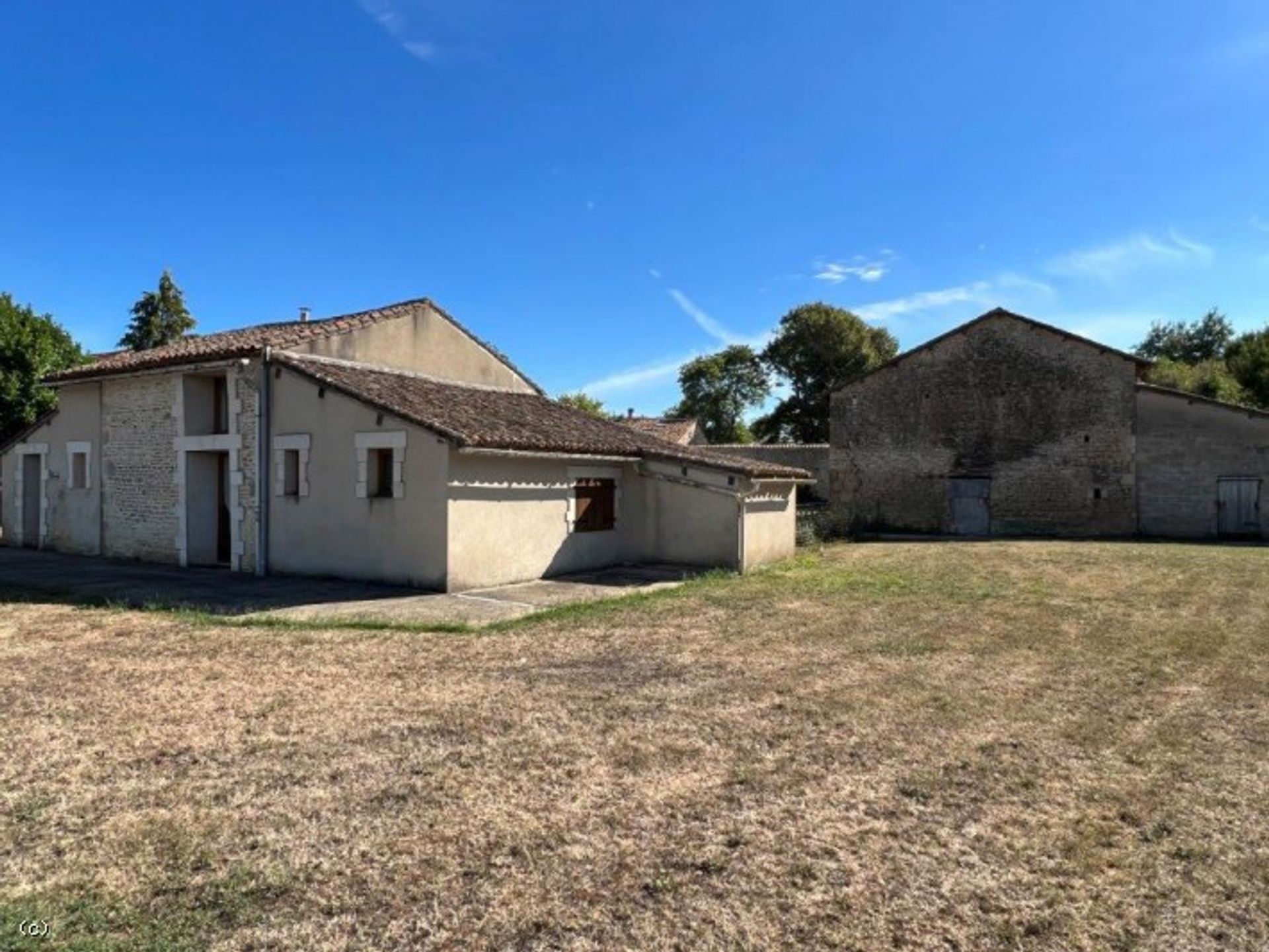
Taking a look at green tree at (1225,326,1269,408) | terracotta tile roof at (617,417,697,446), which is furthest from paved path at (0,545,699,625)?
green tree at (1225,326,1269,408)

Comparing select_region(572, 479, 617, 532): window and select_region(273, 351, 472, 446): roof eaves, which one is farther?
select_region(572, 479, 617, 532): window

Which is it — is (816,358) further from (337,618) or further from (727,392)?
(337,618)

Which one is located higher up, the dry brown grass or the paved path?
the paved path

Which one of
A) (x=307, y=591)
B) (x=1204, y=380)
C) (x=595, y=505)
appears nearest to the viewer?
(x=307, y=591)

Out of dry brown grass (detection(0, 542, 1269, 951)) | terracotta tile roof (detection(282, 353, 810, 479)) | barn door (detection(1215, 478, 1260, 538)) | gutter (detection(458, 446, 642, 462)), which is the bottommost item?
dry brown grass (detection(0, 542, 1269, 951))

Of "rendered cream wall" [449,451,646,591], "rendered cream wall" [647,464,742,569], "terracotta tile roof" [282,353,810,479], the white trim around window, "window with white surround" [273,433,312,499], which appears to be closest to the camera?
"rendered cream wall" [449,451,646,591]

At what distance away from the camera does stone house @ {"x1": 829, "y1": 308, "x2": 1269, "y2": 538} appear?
82.6ft

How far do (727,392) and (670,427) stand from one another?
17.2 m

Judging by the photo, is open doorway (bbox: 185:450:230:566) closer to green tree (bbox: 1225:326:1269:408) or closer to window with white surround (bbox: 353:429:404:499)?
window with white surround (bbox: 353:429:404:499)

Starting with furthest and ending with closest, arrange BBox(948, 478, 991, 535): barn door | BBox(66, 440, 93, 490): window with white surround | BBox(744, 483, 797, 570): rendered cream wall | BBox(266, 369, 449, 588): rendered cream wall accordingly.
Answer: BBox(948, 478, 991, 535): barn door → BBox(66, 440, 93, 490): window with white surround → BBox(744, 483, 797, 570): rendered cream wall → BBox(266, 369, 449, 588): rendered cream wall

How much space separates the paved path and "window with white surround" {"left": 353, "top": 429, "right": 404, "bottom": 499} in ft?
5.07

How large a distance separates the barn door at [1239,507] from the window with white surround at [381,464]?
2570 centimetres

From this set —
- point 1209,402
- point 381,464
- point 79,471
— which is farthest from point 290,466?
point 1209,402

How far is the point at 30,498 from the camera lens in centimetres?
1912
